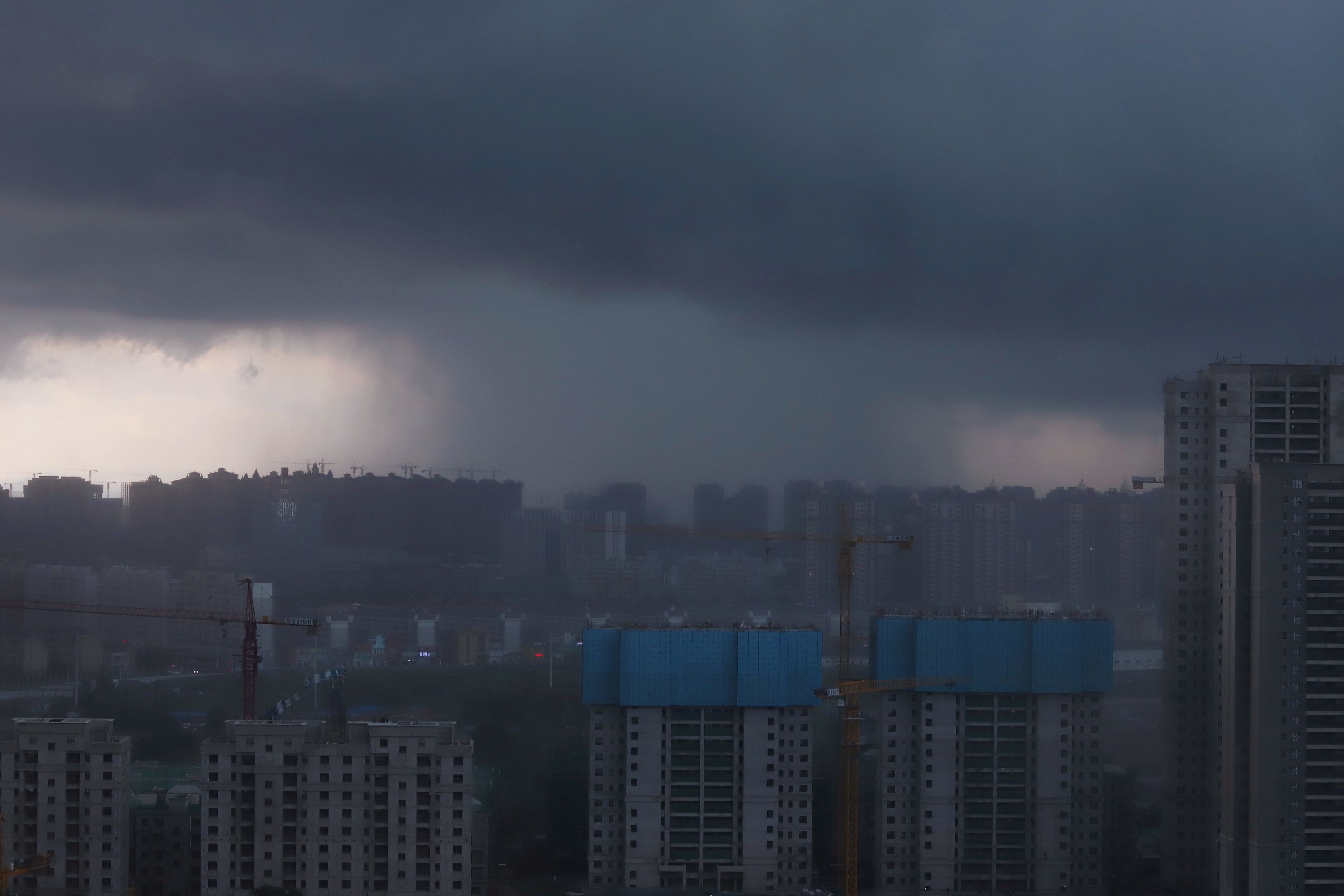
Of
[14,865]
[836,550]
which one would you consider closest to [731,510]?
[836,550]

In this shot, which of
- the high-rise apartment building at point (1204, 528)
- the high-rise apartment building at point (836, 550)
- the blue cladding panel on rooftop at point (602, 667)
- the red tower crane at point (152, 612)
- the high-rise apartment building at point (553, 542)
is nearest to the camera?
the blue cladding panel on rooftop at point (602, 667)

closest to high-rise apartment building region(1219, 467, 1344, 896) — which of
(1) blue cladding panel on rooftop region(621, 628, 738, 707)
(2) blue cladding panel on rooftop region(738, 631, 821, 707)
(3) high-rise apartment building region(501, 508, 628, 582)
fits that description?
(2) blue cladding panel on rooftop region(738, 631, 821, 707)

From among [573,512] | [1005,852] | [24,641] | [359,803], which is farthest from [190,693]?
[1005,852]

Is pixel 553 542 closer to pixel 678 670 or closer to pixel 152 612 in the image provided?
pixel 152 612

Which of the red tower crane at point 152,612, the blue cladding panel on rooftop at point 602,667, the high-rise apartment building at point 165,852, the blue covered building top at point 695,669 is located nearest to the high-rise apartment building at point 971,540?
the red tower crane at point 152,612

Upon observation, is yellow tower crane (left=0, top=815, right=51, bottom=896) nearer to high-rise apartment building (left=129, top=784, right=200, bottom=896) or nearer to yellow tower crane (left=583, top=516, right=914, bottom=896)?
high-rise apartment building (left=129, top=784, right=200, bottom=896)

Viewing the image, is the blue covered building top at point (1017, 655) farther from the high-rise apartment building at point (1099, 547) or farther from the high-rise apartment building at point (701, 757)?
the high-rise apartment building at point (1099, 547)
